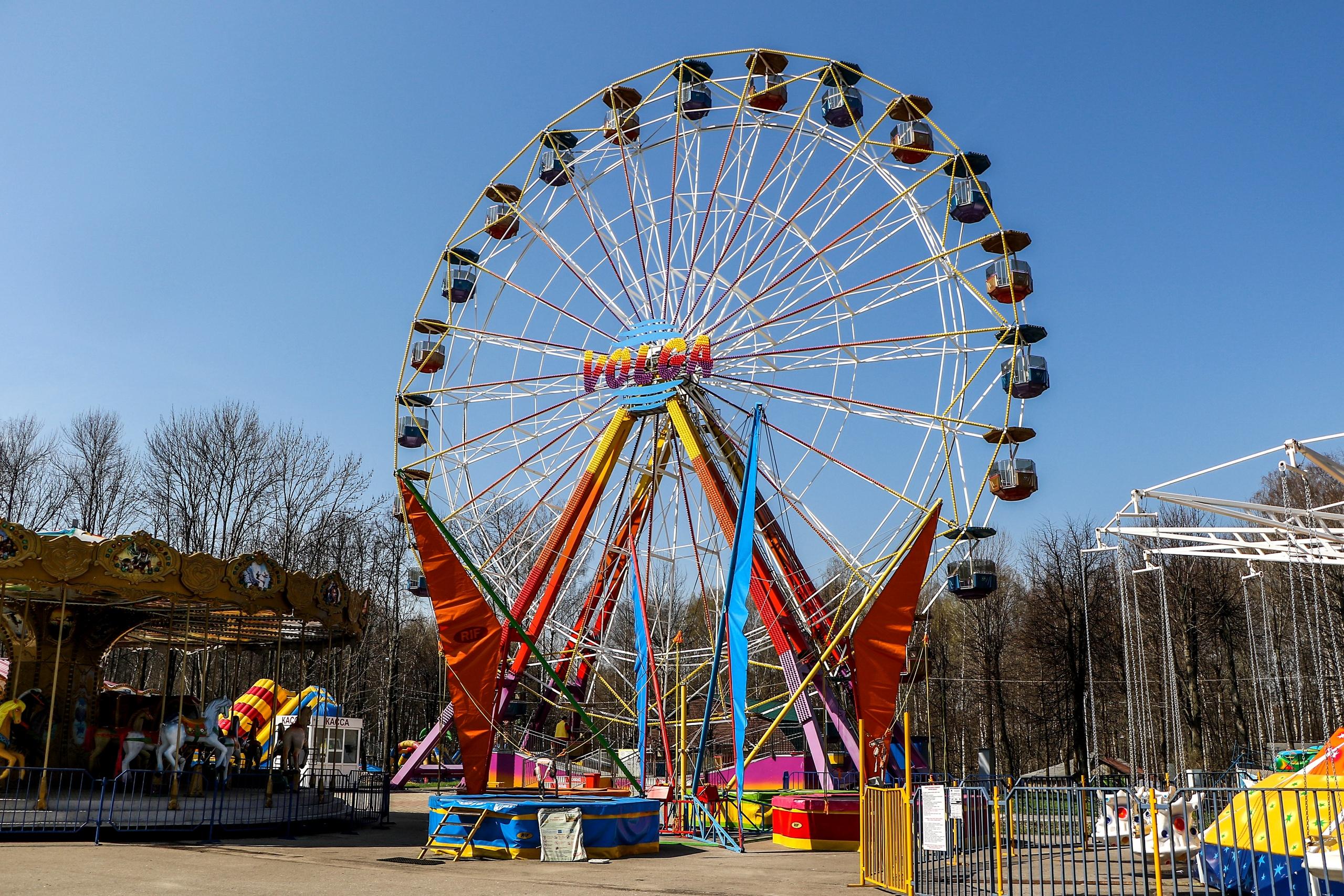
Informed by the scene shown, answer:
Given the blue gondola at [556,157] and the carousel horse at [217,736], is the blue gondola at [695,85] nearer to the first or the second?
the blue gondola at [556,157]

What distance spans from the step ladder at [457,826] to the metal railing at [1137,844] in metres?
5.79

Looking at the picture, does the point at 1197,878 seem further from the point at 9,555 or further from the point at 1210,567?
the point at 1210,567

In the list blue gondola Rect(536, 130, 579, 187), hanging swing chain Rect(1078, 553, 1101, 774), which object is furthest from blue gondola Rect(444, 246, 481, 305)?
hanging swing chain Rect(1078, 553, 1101, 774)

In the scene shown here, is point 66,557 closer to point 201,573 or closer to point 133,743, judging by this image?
point 201,573

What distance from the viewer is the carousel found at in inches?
623

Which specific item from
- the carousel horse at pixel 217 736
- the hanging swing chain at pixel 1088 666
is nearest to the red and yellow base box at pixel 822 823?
the carousel horse at pixel 217 736

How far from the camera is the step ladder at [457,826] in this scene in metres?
15.6

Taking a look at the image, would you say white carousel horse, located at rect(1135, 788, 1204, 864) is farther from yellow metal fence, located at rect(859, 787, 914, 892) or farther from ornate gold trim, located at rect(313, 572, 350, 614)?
ornate gold trim, located at rect(313, 572, 350, 614)

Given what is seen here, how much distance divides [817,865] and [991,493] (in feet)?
24.1

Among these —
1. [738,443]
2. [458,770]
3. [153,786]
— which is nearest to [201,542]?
[458,770]

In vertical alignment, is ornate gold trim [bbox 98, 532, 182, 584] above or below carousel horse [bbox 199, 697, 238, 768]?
above

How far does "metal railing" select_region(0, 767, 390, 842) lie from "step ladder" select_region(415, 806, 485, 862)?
2.92 meters

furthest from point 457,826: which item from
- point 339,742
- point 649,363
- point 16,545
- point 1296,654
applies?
point 1296,654

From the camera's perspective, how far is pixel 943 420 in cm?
1916
